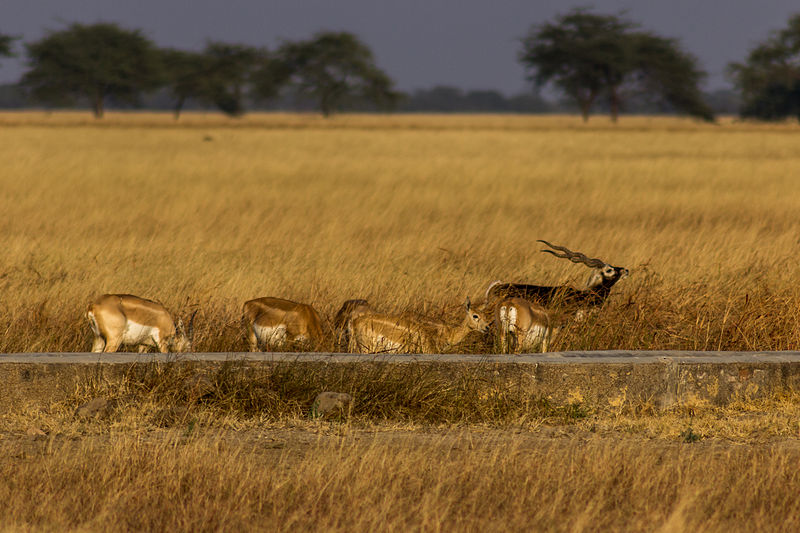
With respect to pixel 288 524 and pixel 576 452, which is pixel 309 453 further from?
pixel 576 452

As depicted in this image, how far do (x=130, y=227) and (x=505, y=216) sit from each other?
5908mm

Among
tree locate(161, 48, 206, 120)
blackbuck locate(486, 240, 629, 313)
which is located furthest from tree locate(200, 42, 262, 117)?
blackbuck locate(486, 240, 629, 313)

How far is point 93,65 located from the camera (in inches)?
3398

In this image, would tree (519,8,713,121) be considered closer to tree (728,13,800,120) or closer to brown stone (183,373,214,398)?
tree (728,13,800,120)

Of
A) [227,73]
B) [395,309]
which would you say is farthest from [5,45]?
[395,309]

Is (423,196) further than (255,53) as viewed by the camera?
No

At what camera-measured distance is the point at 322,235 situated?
14.7 m

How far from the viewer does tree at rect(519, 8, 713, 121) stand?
279ft

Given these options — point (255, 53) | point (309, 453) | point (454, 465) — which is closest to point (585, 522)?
point (454, 465)

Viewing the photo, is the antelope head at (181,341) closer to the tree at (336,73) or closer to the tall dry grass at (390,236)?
the tall dry grass at (390,236)

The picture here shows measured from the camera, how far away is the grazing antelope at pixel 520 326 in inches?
285

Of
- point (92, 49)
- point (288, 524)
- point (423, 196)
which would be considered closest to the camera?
point (288, 524)

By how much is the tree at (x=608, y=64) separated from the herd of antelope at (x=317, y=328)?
7945cm

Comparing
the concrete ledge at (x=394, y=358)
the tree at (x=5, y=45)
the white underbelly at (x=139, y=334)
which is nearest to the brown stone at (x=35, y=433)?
the concrete ledge at (x=394, y=358)
